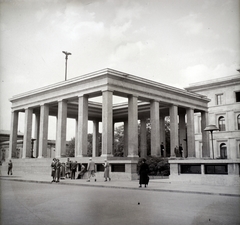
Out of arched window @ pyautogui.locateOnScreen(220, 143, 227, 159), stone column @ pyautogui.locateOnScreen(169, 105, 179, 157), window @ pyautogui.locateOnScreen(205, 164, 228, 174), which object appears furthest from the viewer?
arched window @ pyautogui.locateOnScreen(220, 143, 227, 159)

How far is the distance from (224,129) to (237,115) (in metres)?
5.06

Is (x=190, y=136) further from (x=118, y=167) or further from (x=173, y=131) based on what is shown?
(x=118, y=167)

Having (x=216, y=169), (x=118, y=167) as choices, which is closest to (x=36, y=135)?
(x=118, y=167)

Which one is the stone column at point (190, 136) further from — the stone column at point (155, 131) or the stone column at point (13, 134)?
the stone column at point (13, 134)

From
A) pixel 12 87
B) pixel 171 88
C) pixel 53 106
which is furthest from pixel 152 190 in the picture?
pixel 53 106

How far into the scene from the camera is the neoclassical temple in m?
33.1

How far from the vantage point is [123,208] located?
33.2 ft

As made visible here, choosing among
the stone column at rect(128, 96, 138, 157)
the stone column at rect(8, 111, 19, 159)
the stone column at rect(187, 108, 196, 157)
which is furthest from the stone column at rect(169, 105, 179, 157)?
the stone column at rect(8, 111, 19, 159)

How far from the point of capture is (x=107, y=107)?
3244cm

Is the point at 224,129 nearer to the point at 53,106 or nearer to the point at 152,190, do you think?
the point at 53,106

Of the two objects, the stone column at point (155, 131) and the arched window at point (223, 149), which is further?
the arched window at point (223, 149)

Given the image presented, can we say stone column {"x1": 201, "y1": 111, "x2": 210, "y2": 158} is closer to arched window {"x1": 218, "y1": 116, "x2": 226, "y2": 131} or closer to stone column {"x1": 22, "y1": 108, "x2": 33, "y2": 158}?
arched window {"x1": 218, "y1": 116, "x2": 226, "y2": 131}

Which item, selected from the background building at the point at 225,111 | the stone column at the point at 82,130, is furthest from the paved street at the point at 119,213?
the background building at the point at 225,111

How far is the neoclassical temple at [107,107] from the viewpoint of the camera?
108ft
